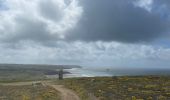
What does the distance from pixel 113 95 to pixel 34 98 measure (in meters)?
10.7

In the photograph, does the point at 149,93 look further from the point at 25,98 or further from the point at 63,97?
the point at 25,98

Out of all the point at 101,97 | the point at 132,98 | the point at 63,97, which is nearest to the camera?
the point at 132,98

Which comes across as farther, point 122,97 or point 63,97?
point 63,97

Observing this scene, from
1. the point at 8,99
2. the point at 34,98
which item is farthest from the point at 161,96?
→ the point at 8,99

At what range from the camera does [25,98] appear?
128 ft

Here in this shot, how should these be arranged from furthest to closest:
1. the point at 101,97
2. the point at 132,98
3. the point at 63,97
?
the point at 63,97, the point at 101,97, the point at 132,98

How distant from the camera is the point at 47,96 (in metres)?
40.3

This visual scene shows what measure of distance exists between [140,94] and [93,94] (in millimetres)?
6548

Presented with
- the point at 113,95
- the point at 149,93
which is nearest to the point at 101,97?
the point at 113,95

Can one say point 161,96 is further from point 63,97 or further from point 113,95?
point 63,97

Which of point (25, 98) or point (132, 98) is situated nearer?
point (132, 98)

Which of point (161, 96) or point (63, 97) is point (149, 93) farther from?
point (63, 97)

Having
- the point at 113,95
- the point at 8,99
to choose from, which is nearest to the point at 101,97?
the point at 113,95

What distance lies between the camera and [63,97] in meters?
40.1
